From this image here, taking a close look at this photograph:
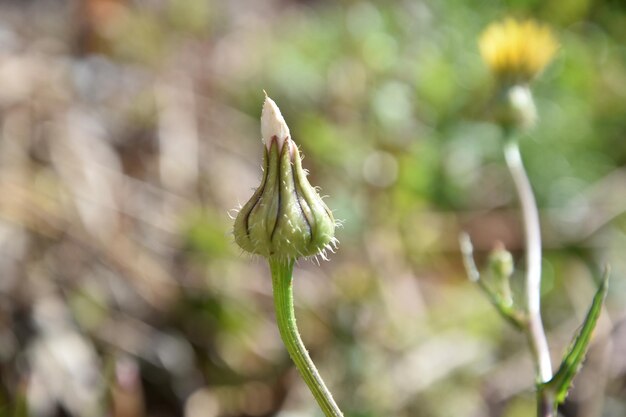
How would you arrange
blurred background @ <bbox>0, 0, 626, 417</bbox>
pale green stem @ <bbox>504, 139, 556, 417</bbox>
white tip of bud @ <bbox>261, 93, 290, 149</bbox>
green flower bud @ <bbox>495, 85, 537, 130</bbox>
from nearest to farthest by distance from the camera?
1. white tip of bud @ <bbox>261, 93, 290, 149</bbox>
2. pale green stem @ <bbox>504, 139, 556, 417</bbox>
3. green flower bud @ <bbox>495, 85, 537, 130</bbox>
4. blurred background @ <bbox>0, 0, 626, 417</bbox>

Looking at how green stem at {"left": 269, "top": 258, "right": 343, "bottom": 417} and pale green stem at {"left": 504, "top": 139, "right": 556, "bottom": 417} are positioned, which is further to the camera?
pale green stem at {"left": 504, "top": 139, "right": 556, "bottom": 417}

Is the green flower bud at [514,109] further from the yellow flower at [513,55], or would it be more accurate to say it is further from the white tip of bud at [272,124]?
the white tip of bud at [272,124]

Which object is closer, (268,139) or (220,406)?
(268,139)

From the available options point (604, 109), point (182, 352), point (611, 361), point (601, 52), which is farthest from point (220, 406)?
point (601, 52)

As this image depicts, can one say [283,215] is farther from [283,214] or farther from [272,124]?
[272,124]

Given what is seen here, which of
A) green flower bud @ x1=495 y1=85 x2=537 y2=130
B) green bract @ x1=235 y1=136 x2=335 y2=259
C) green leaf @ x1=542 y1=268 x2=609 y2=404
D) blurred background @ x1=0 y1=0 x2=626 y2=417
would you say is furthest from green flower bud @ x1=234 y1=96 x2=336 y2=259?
blurred background @ x1=0 y1=0 x2=626 y2=417

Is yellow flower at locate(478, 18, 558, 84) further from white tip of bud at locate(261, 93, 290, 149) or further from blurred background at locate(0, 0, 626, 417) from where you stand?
white tip of bud at locate(261, 93, 290, 149)

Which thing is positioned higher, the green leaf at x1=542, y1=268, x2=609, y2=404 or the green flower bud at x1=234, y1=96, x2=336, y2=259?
the green flower bud at x1=234, y1=96, x2=336, y2=259

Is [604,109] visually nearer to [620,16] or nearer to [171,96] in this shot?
[620,16]
